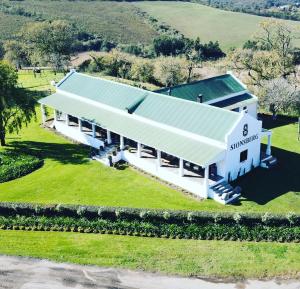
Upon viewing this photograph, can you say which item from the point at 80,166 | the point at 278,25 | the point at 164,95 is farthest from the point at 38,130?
the point at 278,25

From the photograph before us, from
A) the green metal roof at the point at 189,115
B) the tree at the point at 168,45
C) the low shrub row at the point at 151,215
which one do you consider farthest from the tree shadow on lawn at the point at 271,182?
the tree at the point at 168,45

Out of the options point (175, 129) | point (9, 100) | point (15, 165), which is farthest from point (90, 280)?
point (9, 100)

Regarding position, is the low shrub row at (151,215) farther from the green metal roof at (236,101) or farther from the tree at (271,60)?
the tree at (271,60)

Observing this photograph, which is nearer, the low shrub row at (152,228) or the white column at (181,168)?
the low shrub row at (152,228)

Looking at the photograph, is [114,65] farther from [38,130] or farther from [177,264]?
[177,264]

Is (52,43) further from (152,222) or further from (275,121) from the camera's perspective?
(152,222)

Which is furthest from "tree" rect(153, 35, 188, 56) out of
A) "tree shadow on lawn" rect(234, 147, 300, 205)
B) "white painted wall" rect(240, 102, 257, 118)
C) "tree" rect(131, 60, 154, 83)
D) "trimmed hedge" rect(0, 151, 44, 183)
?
"tree shadow on lawn" rect(234, 147, 300, 205)
